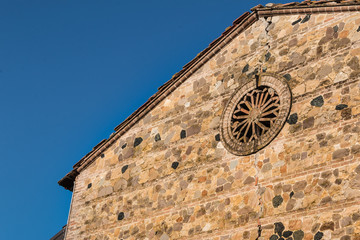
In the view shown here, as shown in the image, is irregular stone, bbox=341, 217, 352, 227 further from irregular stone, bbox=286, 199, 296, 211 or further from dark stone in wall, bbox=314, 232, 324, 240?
irregular stone, bbox=286, 199, 296, 211

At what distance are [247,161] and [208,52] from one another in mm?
3446

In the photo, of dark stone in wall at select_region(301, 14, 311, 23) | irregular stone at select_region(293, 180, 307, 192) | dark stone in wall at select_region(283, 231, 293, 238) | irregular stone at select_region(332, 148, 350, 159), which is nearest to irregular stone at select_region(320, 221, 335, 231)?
dark stone in wall at select_region(283, 231, 293, 238)

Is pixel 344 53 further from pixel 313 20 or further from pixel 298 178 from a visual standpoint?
pixel 298 178

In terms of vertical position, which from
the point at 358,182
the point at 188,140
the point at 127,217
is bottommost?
the point at 358,182

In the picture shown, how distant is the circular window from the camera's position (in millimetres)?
11938

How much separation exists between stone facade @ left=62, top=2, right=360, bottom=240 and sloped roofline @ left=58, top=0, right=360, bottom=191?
0.40 ft

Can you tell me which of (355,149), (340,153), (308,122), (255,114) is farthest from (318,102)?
(255,114)

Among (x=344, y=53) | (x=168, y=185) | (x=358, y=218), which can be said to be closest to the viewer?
(x=358, y=218)

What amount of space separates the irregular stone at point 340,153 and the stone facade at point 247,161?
19mm

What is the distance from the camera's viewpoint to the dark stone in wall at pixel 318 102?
11.4 m

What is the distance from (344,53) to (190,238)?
4.82 meters

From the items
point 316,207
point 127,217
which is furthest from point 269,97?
point 127,217

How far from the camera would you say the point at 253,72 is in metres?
13.0

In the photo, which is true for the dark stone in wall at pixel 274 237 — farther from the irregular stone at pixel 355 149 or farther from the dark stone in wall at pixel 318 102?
the dark stone in wall at pixel 318 102
